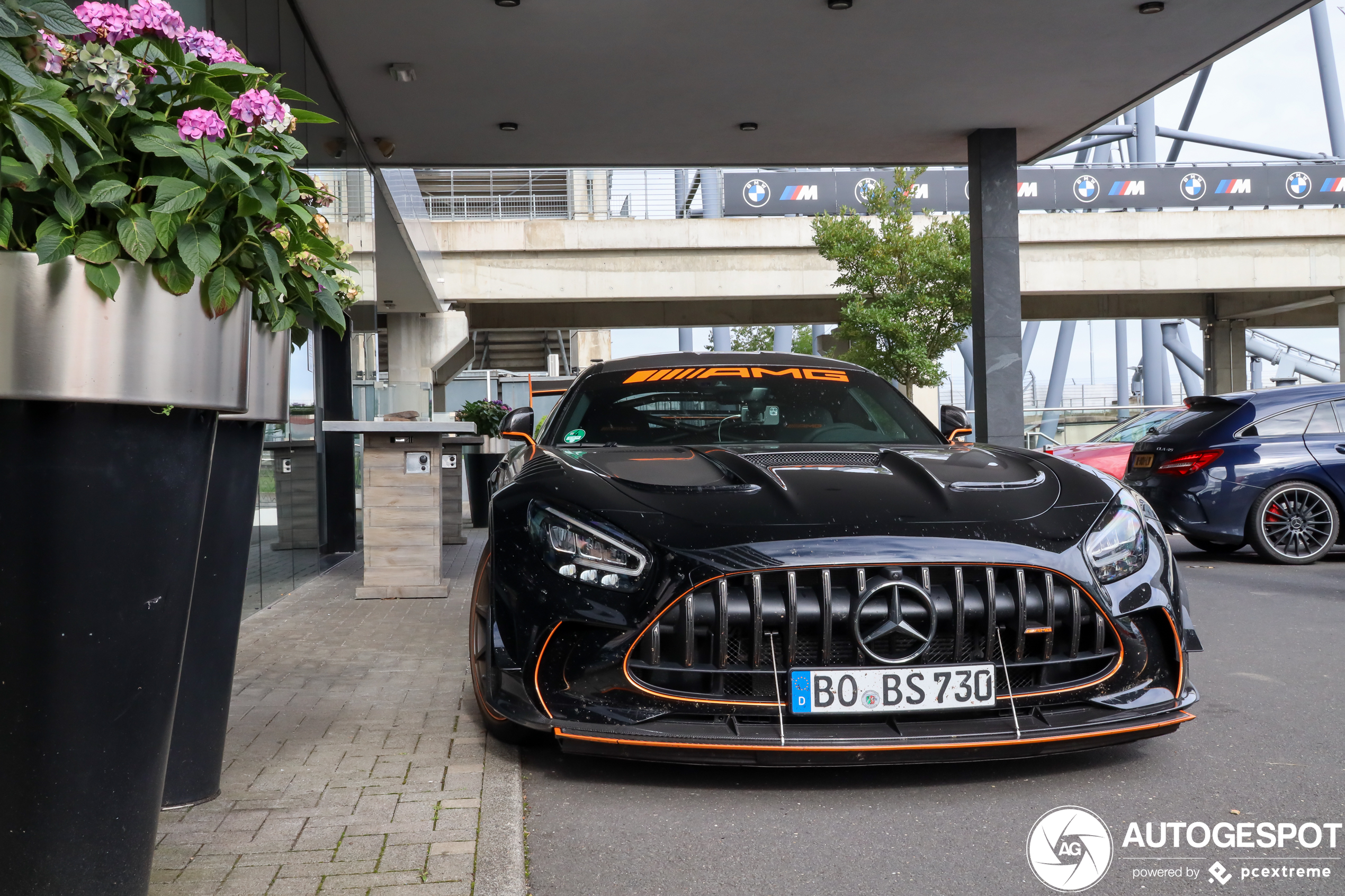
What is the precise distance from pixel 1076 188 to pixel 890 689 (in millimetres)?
24460

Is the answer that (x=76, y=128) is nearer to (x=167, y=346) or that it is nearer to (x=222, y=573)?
(x=167, y=346)

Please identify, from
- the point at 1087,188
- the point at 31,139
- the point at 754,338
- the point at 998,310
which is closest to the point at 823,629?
the point at 31,139

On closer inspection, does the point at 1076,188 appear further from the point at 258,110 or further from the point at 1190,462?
the point at 258,110

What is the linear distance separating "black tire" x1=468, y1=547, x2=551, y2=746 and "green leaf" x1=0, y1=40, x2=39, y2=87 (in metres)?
1.90

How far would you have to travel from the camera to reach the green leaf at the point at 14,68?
1684mm

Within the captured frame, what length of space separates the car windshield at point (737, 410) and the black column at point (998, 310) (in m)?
6.44

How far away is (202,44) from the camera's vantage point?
2135mm

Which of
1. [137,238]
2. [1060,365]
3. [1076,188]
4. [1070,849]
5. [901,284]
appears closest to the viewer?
[137,238]

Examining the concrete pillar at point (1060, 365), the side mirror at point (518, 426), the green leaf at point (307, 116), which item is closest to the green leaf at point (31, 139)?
the green leaf at point (307, 116)

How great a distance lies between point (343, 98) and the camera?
9875 millimetres

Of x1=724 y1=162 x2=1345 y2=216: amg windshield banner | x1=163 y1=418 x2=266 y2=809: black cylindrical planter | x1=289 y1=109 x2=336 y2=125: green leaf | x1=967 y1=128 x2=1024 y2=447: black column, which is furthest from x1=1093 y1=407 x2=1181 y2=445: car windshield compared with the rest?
x1=289 y1=109 x2=336 y2=125: green leaf

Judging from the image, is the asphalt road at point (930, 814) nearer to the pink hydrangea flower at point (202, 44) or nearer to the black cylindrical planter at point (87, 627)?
the black cylindrical planter at point (87, 627)

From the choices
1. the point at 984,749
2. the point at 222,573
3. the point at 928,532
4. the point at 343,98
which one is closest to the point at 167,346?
the point at 222,573

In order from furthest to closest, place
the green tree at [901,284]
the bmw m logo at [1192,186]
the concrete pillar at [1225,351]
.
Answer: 1. the concrete pillar at [1225,351]
2. the bmw m logo at [1192,186]
3. the green tree at [901,284]
